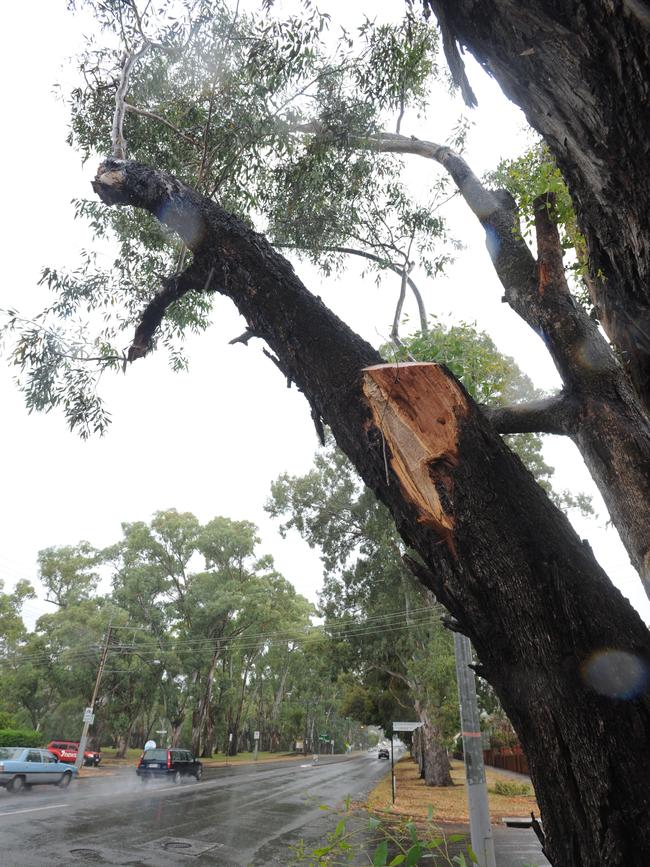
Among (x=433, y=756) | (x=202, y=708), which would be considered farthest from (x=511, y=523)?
(x=202, y=708)

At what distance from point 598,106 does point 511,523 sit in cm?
124

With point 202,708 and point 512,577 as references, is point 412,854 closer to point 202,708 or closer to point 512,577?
point 512,577

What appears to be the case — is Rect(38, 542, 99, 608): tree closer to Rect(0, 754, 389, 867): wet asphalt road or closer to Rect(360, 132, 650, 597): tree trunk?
Rect(0, 754, 389, 867): wet asphalt road

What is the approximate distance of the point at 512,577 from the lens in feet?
5.72

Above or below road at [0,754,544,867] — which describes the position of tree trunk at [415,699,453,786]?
above

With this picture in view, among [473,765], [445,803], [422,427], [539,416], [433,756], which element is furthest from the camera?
[433,756]

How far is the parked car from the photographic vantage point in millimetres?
23344

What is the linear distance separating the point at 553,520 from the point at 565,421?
1.20m

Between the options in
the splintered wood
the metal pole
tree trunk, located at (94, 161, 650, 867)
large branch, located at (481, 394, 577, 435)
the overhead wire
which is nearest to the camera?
tree trunk, located at (94, 161, 650, 867)

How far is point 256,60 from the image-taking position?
7.03 meters

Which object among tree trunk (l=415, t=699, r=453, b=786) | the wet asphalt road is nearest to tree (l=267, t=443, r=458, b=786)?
tree trunk (l=415, t=699, r=453, b=786)

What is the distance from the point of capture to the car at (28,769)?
18.0 m

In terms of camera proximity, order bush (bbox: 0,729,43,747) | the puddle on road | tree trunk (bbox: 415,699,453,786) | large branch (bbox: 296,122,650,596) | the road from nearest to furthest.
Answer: large branch (bbox: 296,122,650,596), the road, the puddle on road, tree trunk (bbox: 415,699,453,786), bush (bbox: 0,729,43,747)

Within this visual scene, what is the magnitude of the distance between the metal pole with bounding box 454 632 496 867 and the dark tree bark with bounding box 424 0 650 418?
519cm
